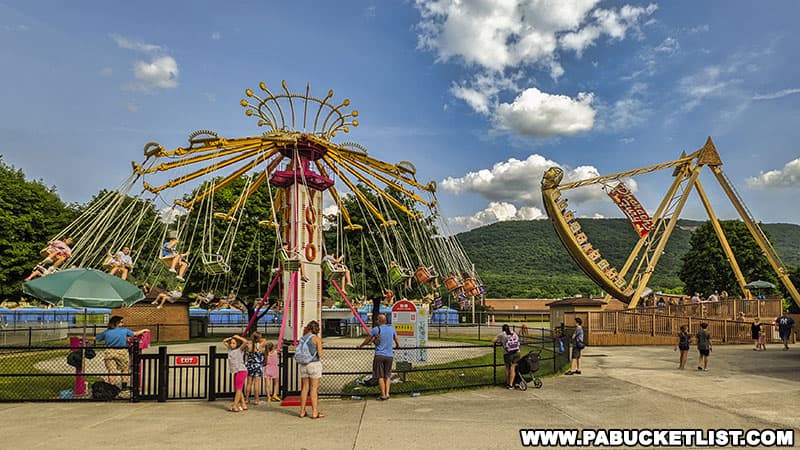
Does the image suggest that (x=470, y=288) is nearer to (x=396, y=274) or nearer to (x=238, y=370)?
(x=396, y=274)

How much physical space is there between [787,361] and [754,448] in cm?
1450

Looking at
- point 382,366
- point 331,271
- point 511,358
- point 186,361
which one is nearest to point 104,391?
point 186,361

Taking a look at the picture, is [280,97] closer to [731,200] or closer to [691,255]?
[731,200]

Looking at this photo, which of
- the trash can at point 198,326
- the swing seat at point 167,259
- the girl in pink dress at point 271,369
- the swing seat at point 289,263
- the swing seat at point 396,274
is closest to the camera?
the girl in pink dress at point 271,369

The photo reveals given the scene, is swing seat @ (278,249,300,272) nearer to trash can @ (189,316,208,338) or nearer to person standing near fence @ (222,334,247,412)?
person standing near fence @ (222,334,247,412)

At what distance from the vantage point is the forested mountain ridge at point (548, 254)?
10325 centimetres

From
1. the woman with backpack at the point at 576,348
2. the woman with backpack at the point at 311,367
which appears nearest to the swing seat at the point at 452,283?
the woman with backpack at the point at 576,348

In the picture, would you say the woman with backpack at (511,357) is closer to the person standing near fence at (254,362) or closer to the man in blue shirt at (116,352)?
the person standing near fence at (254,362)

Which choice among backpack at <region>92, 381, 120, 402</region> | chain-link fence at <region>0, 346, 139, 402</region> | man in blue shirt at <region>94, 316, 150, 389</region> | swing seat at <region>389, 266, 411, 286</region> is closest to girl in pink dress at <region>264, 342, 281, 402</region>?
chain-link fence at <region>0, 346, 139, 402</region>

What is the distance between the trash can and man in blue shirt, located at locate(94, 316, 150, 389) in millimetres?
21208

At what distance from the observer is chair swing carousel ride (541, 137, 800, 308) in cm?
3048

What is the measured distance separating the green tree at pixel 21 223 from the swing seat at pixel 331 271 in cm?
2444

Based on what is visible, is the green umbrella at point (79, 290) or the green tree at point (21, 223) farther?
the green tree at point (21, 223)

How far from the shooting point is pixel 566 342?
19172mm
